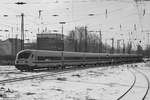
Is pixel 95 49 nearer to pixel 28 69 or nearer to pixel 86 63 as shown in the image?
pixel 86 63

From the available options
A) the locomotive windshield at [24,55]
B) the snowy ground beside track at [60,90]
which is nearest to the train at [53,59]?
A: the locomotive windshield at [24,55]

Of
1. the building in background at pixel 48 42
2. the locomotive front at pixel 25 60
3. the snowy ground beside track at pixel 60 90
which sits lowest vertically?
the snowy ground beside track at pixel 60 90

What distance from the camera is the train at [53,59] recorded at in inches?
1425

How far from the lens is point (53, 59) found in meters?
41.8

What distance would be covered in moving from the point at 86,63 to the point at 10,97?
140 feet

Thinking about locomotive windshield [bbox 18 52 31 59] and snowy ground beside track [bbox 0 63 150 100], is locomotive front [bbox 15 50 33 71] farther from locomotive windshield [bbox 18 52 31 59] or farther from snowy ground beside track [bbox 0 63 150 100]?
snowy ground beside track [bbox 0 63 150 100]

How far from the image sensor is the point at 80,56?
5306cm

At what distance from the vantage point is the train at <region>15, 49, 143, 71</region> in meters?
36.2

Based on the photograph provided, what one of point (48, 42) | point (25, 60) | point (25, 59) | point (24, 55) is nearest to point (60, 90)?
point (25, 60)

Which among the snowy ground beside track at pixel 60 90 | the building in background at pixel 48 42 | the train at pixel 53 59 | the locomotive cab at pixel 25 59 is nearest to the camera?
the snowy ground beside track at pixel 60 90

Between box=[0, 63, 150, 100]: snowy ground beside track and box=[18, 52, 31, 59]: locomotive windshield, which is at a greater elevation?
box=[18, 52, 31, 59]: locomotive windshield

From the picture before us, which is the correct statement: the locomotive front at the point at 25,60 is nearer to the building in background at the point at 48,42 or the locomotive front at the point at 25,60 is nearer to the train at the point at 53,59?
the train at the point at 53,59

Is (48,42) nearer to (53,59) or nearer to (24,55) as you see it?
(53,59)

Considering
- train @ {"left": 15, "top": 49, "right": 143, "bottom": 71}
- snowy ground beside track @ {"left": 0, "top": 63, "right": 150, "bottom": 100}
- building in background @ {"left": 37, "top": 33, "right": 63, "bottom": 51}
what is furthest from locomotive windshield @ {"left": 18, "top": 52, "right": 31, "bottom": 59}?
building in background @ {"left": 37, "top": 33, "right": 63, "bottom": 51}
